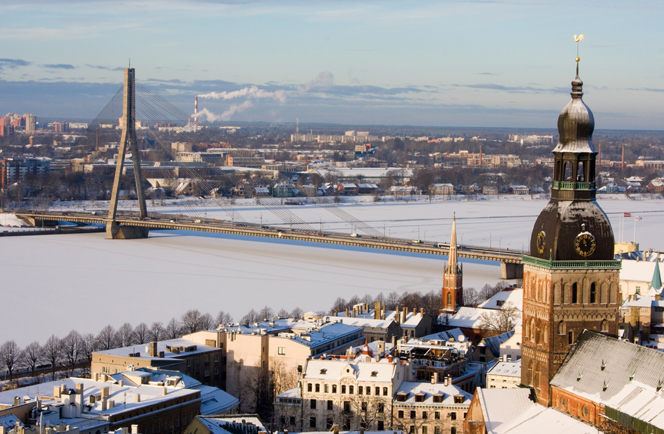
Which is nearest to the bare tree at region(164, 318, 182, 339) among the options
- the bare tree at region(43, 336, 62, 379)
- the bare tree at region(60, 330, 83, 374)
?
the bare tree at region(60, 330, 83, 374)

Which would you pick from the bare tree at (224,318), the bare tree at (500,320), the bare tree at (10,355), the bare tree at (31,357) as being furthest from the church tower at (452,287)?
the bare tree at (10,355)

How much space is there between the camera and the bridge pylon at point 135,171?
7362 centimetres

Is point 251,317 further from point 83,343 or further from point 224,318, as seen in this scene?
point 83,343

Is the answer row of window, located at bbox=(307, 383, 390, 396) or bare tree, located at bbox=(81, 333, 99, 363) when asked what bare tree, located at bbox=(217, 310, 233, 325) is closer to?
bare tree, located at bbox=(81, 333, 99, 363)

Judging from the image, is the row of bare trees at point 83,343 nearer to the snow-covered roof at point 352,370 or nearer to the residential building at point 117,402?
the residential building at point 117,402

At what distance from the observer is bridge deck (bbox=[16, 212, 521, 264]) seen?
5838cm

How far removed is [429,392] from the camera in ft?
89.8

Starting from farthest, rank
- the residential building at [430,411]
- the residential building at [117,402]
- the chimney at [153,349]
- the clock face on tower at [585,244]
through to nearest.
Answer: the chimney at [153,349]
the residential building at [430,411]
the residential building at [117,402]
the clock face on tower at [585,244]

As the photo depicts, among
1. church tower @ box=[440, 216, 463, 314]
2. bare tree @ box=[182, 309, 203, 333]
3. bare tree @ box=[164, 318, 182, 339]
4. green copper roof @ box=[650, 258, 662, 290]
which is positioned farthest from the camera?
church tower @ box=[440, 216, 463, 314]

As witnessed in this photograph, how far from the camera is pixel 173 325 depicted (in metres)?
36.9

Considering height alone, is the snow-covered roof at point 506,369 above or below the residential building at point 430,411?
above

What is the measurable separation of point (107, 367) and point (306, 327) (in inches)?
277

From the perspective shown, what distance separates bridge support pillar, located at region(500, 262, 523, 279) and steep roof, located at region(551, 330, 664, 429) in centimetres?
3498

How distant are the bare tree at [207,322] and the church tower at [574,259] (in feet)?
60.5
